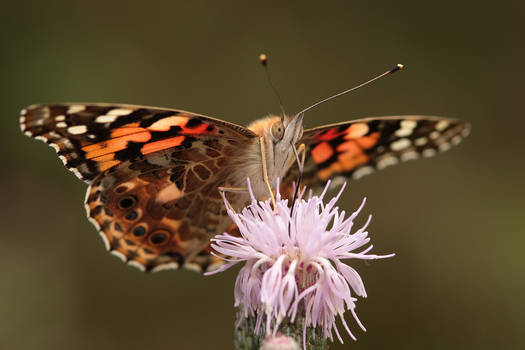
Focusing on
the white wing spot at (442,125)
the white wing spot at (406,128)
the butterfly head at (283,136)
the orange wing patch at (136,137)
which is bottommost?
the white wing spot at (442,125)

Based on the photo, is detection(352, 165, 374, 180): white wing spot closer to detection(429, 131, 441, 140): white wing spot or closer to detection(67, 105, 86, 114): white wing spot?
detection(429, 131, 441, 140): white wing spot

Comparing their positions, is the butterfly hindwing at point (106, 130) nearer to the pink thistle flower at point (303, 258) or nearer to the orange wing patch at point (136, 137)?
the orange wing patch at point (136, 137)

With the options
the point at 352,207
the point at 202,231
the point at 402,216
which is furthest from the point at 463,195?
the point at 202,231

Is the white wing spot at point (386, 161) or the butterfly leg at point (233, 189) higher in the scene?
the butterfly leg at point (233, 189)

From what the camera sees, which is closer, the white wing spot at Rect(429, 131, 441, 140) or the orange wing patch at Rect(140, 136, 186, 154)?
the orange wing patch at Rect(140, 136, 186, 154)

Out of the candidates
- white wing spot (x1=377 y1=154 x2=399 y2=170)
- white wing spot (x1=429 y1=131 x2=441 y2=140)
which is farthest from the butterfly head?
white wing spot (x1=429 y1=131 x2=441 y2=140)

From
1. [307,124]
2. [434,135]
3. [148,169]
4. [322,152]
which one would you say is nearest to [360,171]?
[322,152]

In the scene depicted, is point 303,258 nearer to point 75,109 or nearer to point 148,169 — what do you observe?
point 148,169

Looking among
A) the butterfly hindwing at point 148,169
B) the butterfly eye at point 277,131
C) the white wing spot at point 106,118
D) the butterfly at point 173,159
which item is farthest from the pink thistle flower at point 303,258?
the white wing spot at point 106,118
